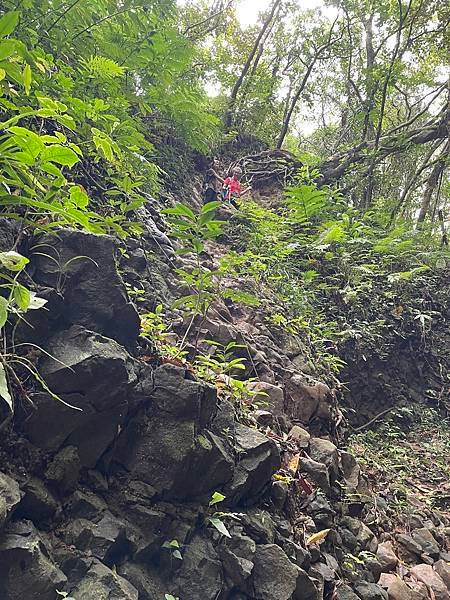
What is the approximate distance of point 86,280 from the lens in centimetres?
282

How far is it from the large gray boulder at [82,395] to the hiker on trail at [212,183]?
758cm

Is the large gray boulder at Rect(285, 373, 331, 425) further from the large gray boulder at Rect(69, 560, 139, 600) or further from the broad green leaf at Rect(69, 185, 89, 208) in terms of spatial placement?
the broad green leaf at Rect(69, 185, 89, 208)

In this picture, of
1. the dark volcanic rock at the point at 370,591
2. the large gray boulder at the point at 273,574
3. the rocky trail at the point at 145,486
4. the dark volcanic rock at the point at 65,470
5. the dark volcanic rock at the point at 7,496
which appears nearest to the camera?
the dark volcanic rock at the point at 7,496

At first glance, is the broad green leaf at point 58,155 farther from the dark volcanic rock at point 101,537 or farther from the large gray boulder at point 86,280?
the dark volcanic rock at point 101,537

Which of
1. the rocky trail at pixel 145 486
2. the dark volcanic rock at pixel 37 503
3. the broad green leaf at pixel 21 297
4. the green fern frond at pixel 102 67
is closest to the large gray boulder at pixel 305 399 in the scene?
the rocky trail at pixel 145 486

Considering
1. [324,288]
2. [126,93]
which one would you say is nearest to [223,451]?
[126,93]

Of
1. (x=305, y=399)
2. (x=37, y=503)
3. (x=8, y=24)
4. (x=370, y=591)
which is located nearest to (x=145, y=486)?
(x=37, y=503)

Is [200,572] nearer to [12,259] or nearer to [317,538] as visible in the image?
[317,538]

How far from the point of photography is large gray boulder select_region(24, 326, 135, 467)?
2293 millimetres

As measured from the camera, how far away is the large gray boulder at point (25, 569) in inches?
73.0

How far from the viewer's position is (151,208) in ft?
19.6

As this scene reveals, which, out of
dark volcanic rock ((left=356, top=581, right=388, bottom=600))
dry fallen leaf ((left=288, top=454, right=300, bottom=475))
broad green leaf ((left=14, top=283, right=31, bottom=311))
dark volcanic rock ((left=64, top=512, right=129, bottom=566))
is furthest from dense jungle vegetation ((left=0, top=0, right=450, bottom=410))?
dark volcanic rock ((left=356, top=581, right=388, bottom=600))

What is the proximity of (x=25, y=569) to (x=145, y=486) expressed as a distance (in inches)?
33.5

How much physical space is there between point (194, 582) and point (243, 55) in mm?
16116
